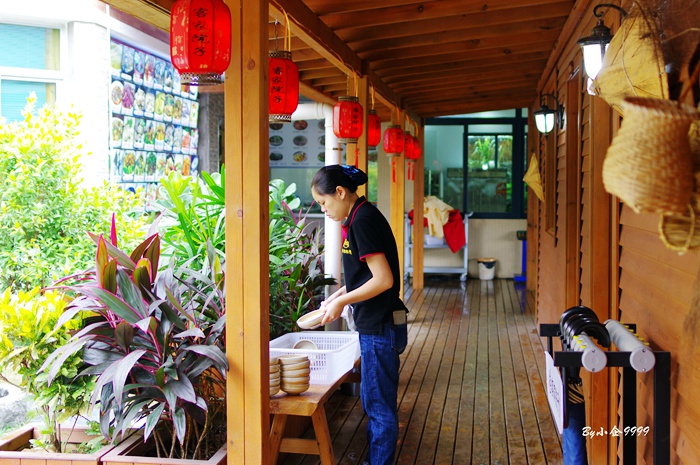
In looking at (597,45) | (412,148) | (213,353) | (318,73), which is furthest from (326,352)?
(412,148)

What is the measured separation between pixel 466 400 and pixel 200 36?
3.35 meters

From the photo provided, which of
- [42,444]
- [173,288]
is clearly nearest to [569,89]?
[173,288]

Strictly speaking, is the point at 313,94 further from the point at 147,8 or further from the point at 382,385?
the point at 382,385

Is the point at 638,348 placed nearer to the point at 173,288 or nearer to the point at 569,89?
the point at 173,288

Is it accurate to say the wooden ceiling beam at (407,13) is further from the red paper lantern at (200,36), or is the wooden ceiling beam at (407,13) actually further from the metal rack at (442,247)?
the metal rack at (442,247)

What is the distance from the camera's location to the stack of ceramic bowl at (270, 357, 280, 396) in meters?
3.22

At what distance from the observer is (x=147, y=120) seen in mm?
8734

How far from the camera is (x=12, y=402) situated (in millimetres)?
4367

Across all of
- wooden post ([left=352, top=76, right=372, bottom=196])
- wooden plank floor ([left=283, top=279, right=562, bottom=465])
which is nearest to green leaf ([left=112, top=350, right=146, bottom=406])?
wooden plank floor ([left=283, top=279, right=562, bottom=465])

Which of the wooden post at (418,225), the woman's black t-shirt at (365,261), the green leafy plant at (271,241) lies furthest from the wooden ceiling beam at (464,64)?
the woman's black t-shirt at (365,261)

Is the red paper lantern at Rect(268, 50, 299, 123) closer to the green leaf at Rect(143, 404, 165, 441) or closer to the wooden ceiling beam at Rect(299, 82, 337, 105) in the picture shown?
the green leaf at Rect(143, 404, 165, 441)

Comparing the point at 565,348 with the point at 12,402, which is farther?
the point at 12,402

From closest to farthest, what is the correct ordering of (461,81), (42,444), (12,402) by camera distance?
(42,444) < (12,402) < (461,81)

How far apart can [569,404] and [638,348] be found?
1.16 ft
